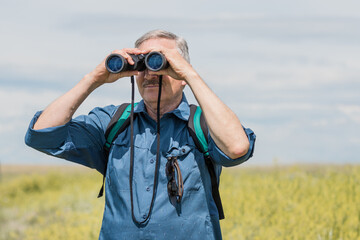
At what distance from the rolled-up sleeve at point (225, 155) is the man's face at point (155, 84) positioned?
0.44 metres

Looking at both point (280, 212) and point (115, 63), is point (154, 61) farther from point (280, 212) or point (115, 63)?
point (280, 212)

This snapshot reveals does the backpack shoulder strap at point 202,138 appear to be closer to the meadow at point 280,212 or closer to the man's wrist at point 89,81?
the man's wrist at point 89,81

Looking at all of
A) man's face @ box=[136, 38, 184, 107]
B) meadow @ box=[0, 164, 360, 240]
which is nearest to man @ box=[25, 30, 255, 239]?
man's face @ box=[136, 38, 184, 107]

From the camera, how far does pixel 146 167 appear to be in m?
3.45

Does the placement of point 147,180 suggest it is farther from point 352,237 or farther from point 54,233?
point 54,233

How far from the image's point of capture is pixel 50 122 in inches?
137

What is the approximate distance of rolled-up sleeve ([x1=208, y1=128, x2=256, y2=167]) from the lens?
132 inches

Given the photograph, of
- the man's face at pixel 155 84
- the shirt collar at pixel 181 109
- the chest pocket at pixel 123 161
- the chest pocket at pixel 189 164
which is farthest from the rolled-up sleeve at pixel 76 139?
the chest pocket at pixel 189 164

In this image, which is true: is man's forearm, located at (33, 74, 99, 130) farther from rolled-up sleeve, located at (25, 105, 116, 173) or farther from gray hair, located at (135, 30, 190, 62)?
gray hair, located at (135, 30, 190, 62)

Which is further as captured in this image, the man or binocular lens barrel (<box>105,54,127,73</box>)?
binocular lens barrel (<box>105,54,127,73</box>)

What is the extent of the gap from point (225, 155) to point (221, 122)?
0.71ft

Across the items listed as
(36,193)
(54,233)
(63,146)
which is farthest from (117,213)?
(36,193)

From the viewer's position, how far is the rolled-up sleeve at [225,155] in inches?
132

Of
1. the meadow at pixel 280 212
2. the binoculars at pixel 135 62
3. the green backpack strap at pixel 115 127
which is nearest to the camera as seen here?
the binoculars at pixel 135 62
